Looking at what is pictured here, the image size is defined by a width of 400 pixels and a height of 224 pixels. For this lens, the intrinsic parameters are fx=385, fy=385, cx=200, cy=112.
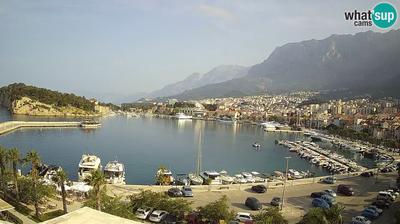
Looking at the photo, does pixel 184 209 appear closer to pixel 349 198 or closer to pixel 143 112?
pixel 349 198

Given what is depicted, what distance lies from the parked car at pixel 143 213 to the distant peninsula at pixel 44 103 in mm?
100557

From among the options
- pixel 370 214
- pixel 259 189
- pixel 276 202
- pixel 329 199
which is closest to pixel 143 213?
pixel 276 202

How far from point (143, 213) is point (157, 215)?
2.67 feet

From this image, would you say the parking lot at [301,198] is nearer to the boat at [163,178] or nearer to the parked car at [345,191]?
the parked car at [345,191]

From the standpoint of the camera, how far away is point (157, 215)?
68.7ft

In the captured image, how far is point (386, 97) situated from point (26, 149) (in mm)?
174721

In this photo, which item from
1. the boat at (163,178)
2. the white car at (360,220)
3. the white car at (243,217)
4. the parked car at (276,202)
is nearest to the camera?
the white car at (243,217)

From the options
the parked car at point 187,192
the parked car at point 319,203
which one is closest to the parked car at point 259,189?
the parked car at point 319,203

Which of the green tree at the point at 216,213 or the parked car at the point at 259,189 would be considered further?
the parked car at the point at 259,189

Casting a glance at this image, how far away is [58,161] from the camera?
47.3m

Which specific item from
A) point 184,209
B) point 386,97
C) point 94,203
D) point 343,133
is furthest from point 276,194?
point 386,97

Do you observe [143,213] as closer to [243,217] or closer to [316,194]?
[243,217]

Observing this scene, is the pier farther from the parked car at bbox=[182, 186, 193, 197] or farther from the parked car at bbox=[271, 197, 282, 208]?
the parked car at bbox=[271, 197, 282, 208]

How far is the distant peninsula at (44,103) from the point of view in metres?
113
